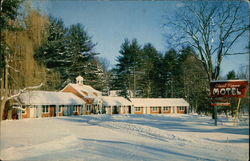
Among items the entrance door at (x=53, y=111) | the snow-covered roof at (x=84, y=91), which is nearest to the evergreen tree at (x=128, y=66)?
the snow-covered roof at (x=84, y=91)

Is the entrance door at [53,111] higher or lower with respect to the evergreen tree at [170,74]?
lower

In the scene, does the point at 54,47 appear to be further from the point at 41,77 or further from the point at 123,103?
the point at 123,103

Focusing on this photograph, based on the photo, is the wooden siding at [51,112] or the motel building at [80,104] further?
the wooden siding at [51,112]

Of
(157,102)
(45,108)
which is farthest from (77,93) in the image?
(157,102)

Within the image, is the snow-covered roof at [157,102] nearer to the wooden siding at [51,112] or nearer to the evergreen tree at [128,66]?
the evergreen tree at [128,66]

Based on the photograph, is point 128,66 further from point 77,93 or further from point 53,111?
point 53,111

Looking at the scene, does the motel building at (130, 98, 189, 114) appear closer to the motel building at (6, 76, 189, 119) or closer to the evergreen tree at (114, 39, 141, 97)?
the motel building at (6, 76, 189, 119)

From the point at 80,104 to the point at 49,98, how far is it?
5568 mm

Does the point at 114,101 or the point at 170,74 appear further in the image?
the point at 170,74

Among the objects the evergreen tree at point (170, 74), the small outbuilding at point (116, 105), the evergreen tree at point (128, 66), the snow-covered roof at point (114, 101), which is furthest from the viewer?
the evergreen tree at point (170, 74)

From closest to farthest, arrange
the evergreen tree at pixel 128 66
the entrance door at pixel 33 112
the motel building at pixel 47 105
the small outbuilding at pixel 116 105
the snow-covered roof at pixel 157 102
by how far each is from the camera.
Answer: the motel building at pixel 47 105 → the entrance door at pixel 33 112 → the evergreen tree at pixel 128 66 → the small outbuilding at pixel 116 105 → the snow-covered roof at pixel 157 102

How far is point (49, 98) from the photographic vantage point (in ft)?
91.7

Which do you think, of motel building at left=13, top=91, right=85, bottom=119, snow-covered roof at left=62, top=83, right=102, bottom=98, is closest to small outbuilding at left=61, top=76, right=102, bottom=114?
snow-covered roof at left=62, top=83, right=102, bottom=98

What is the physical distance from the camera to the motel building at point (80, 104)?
80.9 feet
